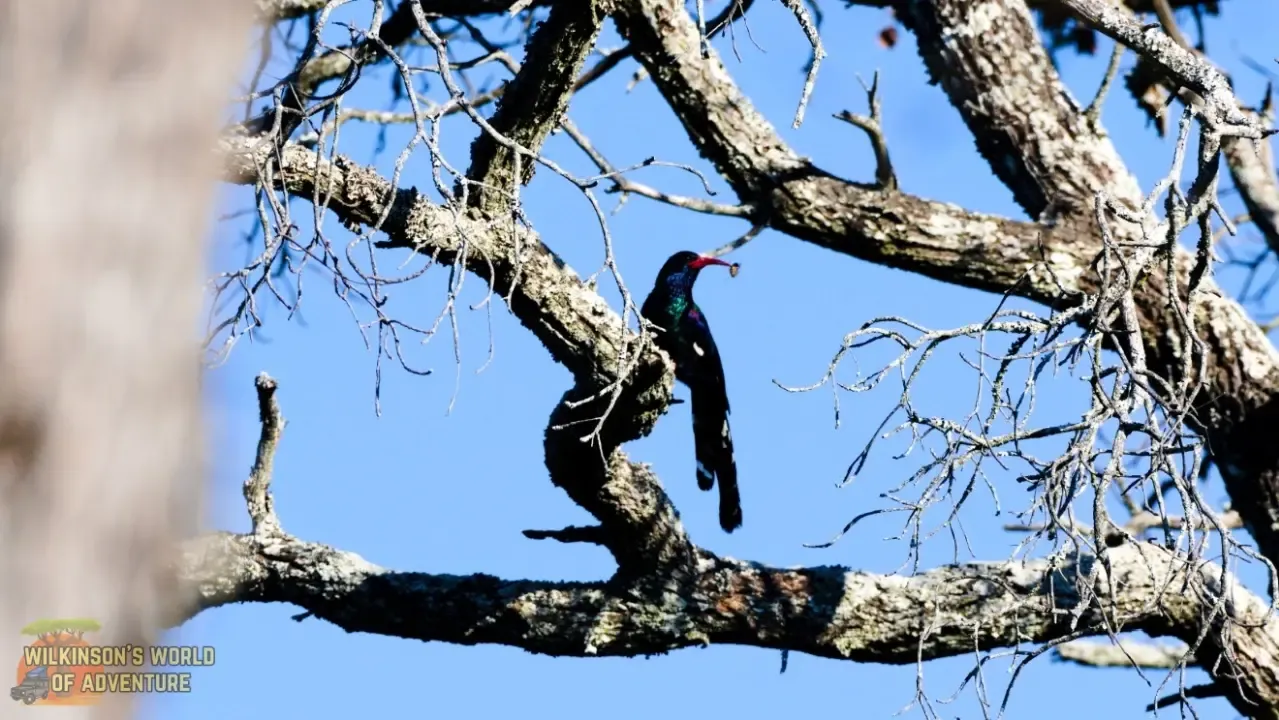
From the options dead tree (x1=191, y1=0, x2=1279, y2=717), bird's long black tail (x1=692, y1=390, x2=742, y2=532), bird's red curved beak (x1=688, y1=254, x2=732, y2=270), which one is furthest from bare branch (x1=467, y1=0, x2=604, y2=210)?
bird's red curved beak (x1=688, y1=254, x2=732, y2=270)

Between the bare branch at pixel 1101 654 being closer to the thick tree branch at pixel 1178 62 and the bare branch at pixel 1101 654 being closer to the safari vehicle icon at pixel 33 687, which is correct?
the thick tree branch at pixel 1178 62

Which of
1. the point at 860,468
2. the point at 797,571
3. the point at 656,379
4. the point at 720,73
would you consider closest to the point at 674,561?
the point at 797,571

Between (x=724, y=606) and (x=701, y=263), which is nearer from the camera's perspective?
(x=724, y=606)

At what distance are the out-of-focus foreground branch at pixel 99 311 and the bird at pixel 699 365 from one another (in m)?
2.99

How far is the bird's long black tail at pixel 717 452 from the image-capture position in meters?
4.60

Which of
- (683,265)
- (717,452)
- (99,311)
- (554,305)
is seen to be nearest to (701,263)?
(683,265)

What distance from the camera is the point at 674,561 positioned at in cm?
375

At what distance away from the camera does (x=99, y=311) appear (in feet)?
3.49

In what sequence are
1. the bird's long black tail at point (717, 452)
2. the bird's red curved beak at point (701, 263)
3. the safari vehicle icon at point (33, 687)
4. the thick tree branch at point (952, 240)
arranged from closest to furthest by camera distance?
the safari vehicle icon at point (33, 687), the thick tree branch at point (952, 240), the bird's long black tail at point (717, 452), the bird's red curved beak at point (701, 263)

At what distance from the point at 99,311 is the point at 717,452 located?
3.70 meters

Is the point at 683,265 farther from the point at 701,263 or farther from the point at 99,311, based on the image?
the point at 99,311

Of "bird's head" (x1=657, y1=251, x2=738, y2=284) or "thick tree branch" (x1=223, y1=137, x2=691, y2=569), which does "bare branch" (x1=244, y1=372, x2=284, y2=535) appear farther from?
"bird's head" (x1=657, y1=251, x2=738, y2=284)

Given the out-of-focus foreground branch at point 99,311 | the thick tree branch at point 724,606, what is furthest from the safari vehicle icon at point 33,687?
the thick tree branch at point 724,606

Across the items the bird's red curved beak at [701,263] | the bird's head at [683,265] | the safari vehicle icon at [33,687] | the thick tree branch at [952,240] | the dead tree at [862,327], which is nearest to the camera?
the safari vehicle icon at [33,687]
